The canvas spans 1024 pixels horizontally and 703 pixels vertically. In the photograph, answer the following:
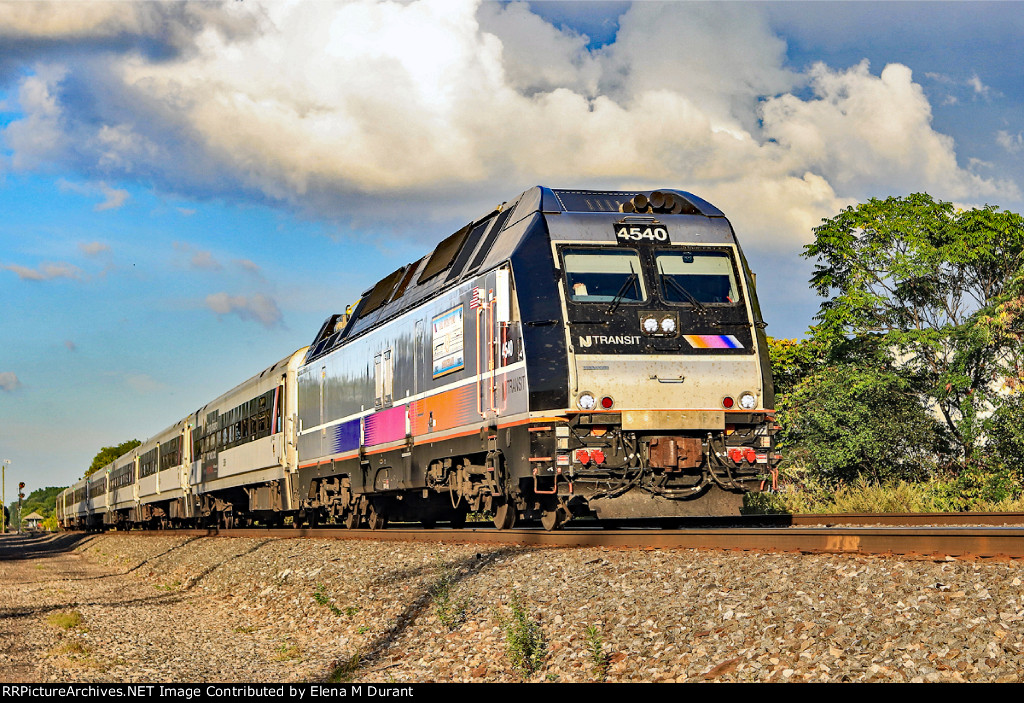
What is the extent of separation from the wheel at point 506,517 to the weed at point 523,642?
18.0 feet

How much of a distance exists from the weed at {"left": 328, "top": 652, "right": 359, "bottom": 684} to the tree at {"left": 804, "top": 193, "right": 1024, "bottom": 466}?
1859 centimetres

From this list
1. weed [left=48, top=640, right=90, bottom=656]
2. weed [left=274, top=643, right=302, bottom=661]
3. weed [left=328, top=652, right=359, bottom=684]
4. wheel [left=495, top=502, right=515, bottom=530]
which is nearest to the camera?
weed [left=328, top=652, right=359, bottom=684]

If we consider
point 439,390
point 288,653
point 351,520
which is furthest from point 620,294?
point 351,520

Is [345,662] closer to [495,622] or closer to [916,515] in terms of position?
[495,622]

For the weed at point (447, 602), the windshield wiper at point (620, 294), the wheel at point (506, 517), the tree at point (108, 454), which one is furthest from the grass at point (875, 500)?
the tree at point (108, 454)

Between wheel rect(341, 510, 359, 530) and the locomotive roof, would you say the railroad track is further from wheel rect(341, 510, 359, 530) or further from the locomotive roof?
the locomotive roof

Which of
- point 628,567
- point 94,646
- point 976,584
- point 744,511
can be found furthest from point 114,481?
point 976,584

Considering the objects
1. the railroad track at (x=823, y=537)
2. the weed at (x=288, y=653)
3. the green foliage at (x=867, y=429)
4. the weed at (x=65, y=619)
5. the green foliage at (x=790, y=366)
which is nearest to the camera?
the railroad track at (x=823, y=537)

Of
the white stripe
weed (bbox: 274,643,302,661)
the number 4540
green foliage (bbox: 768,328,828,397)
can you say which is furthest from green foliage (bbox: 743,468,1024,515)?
weed (bbox: 274,643,302,661)

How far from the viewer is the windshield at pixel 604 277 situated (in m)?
12.3

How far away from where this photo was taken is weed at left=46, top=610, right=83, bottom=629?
12836 mm

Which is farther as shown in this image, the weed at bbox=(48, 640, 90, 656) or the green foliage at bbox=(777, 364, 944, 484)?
the green foliage at bbox=(777, 364, 944, 484)

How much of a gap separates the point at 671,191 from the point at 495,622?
6858mm

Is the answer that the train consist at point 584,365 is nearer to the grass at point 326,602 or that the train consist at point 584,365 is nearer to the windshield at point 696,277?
the windshield at point 696,277
